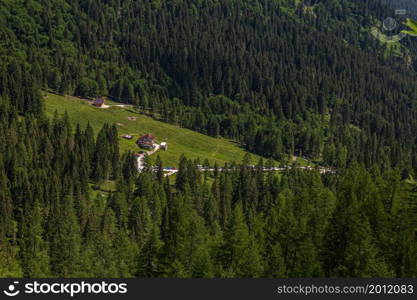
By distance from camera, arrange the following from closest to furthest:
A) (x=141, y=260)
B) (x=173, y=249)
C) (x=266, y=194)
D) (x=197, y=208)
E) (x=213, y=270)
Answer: (x=213, y=270)
(x=173, y=249)
(x=141, y=260)
(x=197, y=208)
(x=266, y=194)

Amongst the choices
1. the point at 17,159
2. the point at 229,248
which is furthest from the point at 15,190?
the point at 229,248

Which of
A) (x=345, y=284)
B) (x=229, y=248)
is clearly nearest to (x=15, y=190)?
(x=229, y=248)

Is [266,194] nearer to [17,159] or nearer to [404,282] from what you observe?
[17,159]

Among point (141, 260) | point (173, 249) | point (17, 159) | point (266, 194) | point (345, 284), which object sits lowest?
point (266, 194)

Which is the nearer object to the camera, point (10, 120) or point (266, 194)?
point (266, 194)

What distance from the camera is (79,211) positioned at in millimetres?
145000

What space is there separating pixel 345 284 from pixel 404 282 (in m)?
2.80

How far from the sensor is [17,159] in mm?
161250

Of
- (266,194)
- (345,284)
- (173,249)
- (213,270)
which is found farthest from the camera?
(266,194)

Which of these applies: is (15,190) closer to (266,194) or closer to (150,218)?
(150,218)

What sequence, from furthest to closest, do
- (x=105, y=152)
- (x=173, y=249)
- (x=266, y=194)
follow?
1. (x=105, y=152)
2. (x=266, y=194)
3. (x=173, y=249)

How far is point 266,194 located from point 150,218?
43.9m

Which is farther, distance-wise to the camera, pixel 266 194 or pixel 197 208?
pixel 266 194

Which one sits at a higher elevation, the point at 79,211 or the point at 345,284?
the point at 345,284
